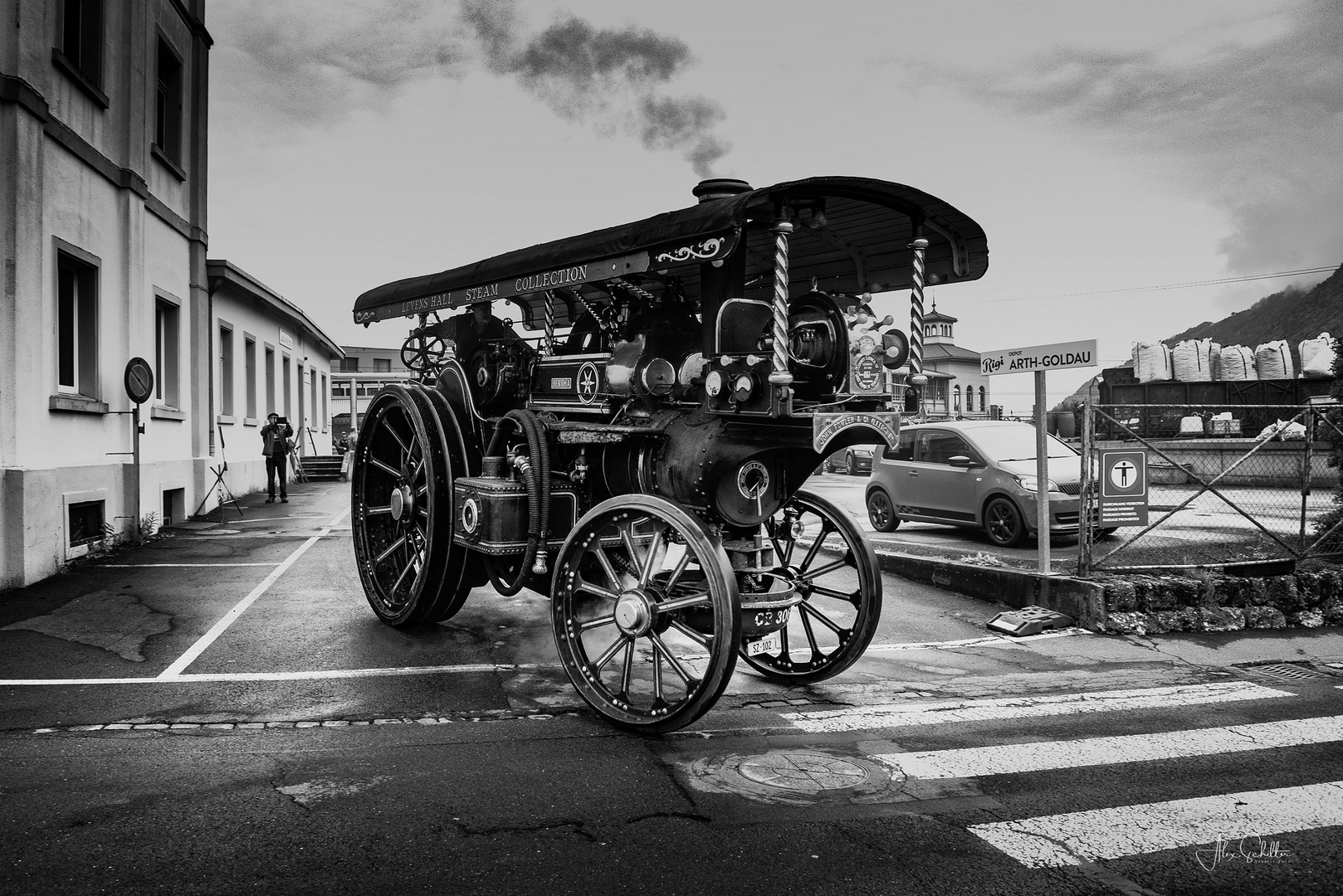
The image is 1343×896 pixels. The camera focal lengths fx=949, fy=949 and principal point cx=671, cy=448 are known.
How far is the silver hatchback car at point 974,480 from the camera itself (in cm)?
1203

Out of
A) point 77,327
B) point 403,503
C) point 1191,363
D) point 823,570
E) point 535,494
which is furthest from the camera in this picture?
point 1191,363

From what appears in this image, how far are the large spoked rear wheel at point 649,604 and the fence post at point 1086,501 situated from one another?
4.32 metres

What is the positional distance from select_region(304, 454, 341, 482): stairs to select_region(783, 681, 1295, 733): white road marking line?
25.2 meters

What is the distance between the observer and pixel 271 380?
25.2 meters

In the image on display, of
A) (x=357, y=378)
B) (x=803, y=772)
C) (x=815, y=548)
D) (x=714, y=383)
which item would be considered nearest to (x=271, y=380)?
(x=815, y=548)

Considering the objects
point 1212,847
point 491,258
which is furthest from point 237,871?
point 491,258

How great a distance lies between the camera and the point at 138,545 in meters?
12.4

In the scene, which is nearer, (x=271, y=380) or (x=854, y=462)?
(x=271, y=380)

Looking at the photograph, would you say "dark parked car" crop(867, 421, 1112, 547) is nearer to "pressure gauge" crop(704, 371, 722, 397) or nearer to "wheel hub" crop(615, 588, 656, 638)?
"pressure gauge" crop(704, 371, 722, 397)

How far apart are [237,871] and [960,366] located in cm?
7221

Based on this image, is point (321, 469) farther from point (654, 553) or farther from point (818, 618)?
point (654, 553)

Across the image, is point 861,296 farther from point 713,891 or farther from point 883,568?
point 883,568

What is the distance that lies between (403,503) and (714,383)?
330 cm

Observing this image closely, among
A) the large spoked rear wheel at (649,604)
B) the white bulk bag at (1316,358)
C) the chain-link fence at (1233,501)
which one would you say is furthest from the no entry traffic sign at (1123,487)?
the white bulk bag at (1316,358)
